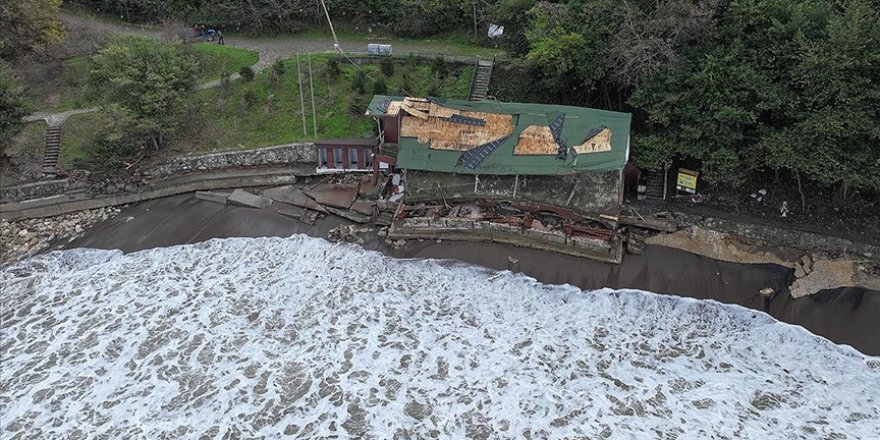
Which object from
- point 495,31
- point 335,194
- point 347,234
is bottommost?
point 347,234

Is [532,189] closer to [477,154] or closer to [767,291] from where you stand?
[477,154]

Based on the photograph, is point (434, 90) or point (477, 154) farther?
point (434, 90)

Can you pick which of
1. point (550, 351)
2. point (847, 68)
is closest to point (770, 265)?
point (847, 68)

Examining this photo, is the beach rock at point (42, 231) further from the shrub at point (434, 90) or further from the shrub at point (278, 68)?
the shrub at point (434, 90)

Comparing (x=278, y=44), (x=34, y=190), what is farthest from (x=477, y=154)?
(x=34, y=190)

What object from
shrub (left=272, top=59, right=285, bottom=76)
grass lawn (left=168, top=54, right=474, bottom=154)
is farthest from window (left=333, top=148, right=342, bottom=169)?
shrub (left=272, top=59, right=285, bottom=76)

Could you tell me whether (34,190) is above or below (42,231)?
above

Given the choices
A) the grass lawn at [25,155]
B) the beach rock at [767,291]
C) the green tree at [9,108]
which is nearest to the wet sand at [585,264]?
the beach rock at [767,291]

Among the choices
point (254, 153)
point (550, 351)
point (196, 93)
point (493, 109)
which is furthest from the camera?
point (196, 93)

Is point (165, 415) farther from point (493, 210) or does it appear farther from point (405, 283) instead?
point (493, 210)
